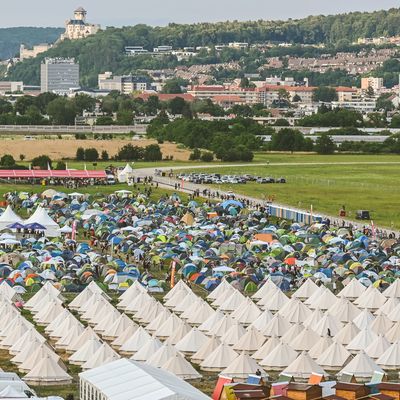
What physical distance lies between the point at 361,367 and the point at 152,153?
3316 inches

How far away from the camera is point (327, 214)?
82000mm

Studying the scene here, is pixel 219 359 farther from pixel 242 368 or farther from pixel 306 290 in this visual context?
pixel 306 290

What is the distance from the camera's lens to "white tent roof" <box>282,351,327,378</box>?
130 feet

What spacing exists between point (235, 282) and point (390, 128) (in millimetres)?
130620

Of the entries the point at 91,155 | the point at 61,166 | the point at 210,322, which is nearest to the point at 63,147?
the point at 91,155

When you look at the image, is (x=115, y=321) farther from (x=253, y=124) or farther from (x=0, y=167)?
(x=253, y=124)

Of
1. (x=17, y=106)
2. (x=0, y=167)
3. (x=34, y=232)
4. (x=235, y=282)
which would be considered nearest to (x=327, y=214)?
(x=34, y=232)

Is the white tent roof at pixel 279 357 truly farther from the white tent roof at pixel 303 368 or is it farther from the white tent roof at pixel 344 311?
the white tent roof at pixel 344 311

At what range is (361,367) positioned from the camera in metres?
40.2

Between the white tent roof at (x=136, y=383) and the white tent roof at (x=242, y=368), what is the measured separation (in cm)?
427

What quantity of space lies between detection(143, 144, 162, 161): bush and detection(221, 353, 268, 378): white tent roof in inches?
3295

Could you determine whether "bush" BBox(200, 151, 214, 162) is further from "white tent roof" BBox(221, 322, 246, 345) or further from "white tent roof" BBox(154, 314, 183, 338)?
"white tent roof" BBox(221, 322, 246, 345)

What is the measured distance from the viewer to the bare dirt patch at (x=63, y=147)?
124562 mm

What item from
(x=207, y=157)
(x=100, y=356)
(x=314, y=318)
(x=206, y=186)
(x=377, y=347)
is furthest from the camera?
(x=207, y=157)
